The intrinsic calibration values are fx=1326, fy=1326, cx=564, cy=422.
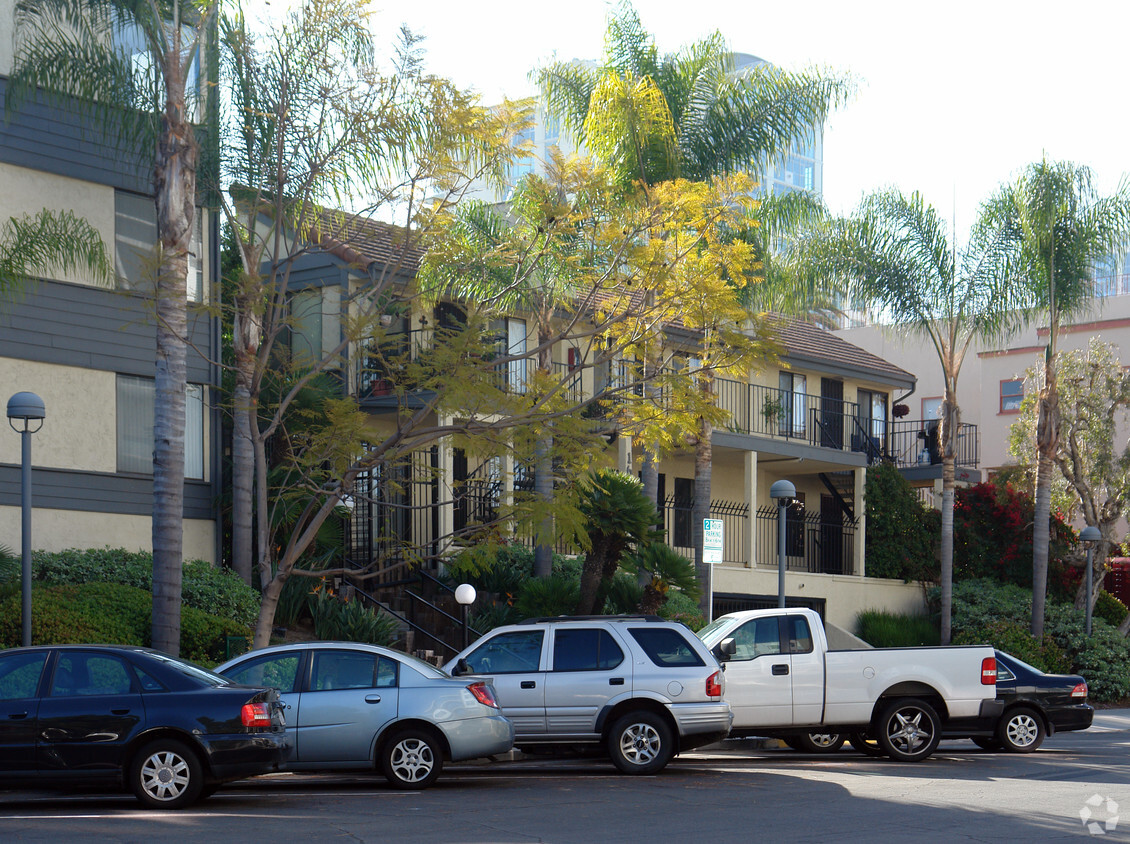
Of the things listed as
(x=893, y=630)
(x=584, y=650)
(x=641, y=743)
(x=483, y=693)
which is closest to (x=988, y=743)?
(x=641, y=743)

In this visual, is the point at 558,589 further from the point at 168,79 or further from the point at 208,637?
the point at 168,79

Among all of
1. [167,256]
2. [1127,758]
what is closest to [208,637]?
[167,256]

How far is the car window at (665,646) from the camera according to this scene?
45.2ft

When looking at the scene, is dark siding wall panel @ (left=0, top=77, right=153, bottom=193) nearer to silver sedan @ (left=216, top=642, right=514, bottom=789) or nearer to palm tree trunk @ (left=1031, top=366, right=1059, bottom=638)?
silver sedan @ (left=216, top=642, right=514, bottom=789)

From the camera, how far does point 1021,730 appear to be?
16844 millimetres

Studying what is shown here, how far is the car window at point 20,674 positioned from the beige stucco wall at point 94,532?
29.7ft

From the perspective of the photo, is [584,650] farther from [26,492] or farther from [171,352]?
[26,492]

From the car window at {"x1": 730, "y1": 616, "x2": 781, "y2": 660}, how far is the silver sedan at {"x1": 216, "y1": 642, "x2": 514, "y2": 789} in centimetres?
387

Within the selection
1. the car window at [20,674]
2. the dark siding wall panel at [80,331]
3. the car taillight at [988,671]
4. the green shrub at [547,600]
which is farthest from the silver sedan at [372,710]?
the dark siding wall panel at [80,331]

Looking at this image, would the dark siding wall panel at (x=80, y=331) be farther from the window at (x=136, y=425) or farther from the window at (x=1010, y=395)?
the window at (x=1010, y=395)

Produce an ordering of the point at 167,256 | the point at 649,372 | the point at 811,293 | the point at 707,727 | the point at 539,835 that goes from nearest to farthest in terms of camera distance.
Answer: the point at 539,835 → the point at 707,727 → the point at 167,256 → the point at 649,372 → the point at 811,293

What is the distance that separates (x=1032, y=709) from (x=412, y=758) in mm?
8632

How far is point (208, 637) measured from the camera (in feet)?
59.1

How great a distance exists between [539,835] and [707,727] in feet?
14.0
